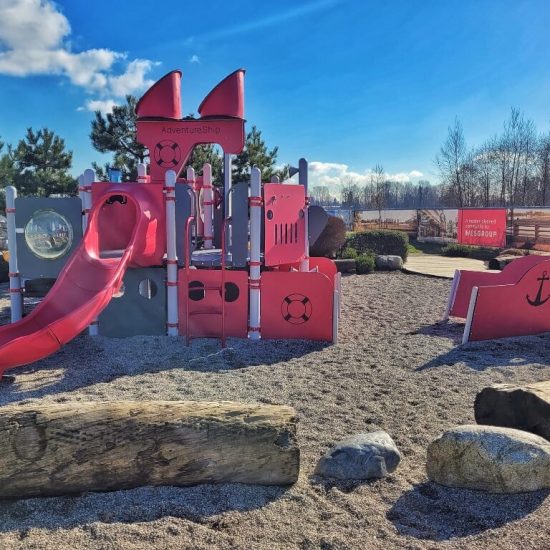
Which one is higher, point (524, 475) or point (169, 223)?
point (169, 223)

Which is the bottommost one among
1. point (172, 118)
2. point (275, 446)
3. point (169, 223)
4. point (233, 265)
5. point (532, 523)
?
point (532, 523)

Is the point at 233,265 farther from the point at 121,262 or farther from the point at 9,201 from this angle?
the point at 9,201

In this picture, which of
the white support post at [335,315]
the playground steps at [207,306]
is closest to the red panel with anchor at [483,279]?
the white support post at [335,315]

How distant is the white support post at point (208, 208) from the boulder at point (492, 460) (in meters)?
6.51

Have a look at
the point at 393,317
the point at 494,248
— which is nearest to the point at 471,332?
the point at 393,317

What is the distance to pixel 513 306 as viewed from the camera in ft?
22.4

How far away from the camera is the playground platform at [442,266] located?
44.7ft

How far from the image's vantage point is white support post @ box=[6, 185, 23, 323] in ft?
21.6

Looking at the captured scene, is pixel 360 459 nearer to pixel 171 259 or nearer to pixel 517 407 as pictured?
pixel 517 407

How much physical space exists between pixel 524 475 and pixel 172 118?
696 cm

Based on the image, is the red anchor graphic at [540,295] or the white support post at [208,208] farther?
the white support post at [208,208]

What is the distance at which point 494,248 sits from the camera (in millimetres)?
19375

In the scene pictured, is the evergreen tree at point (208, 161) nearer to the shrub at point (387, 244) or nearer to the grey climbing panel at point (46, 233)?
the shrub at point (387, 244)

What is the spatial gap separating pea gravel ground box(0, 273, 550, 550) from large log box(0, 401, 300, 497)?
0.28 feet
